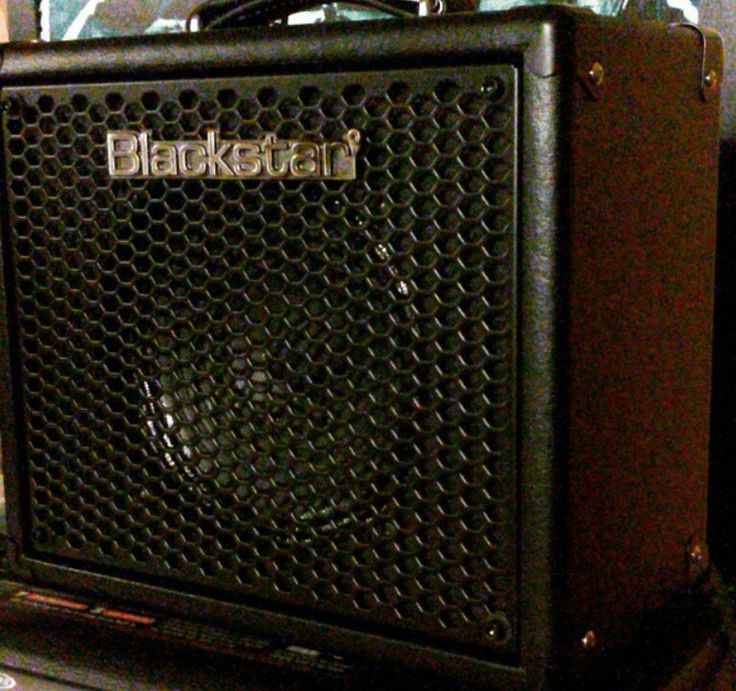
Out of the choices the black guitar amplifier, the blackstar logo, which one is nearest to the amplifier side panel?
the black guitar amplifier

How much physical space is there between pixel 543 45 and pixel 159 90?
24cm

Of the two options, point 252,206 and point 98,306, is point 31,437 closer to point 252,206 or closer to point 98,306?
point 98,306

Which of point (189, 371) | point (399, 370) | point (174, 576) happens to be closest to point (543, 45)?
point (399, 370)

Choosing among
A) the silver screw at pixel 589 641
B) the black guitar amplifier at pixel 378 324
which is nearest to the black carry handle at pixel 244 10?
the black guitar amplifier at pixel 378 324

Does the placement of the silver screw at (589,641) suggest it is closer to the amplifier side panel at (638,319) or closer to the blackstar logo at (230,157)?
the amplifier side panel at (638,319)

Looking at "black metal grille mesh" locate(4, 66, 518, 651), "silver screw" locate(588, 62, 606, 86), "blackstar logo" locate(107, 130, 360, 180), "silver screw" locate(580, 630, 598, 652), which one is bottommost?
"silver screw" locate(580, 630, 598, 652)

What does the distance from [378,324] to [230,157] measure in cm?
13

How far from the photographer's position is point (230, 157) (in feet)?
2.19

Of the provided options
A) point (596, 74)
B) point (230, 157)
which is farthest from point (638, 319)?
point (230, 157)

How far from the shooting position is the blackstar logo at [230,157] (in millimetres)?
634

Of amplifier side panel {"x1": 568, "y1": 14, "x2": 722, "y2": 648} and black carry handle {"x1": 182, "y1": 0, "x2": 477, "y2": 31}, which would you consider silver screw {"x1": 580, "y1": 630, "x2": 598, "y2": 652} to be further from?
black carry handle {"x1": 182, "y1": 0, "x2": 477, "y2": 31}

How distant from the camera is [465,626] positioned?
0.65 m

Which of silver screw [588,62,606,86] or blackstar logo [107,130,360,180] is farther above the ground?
silver screw [588,62,606,86]

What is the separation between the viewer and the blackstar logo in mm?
634
